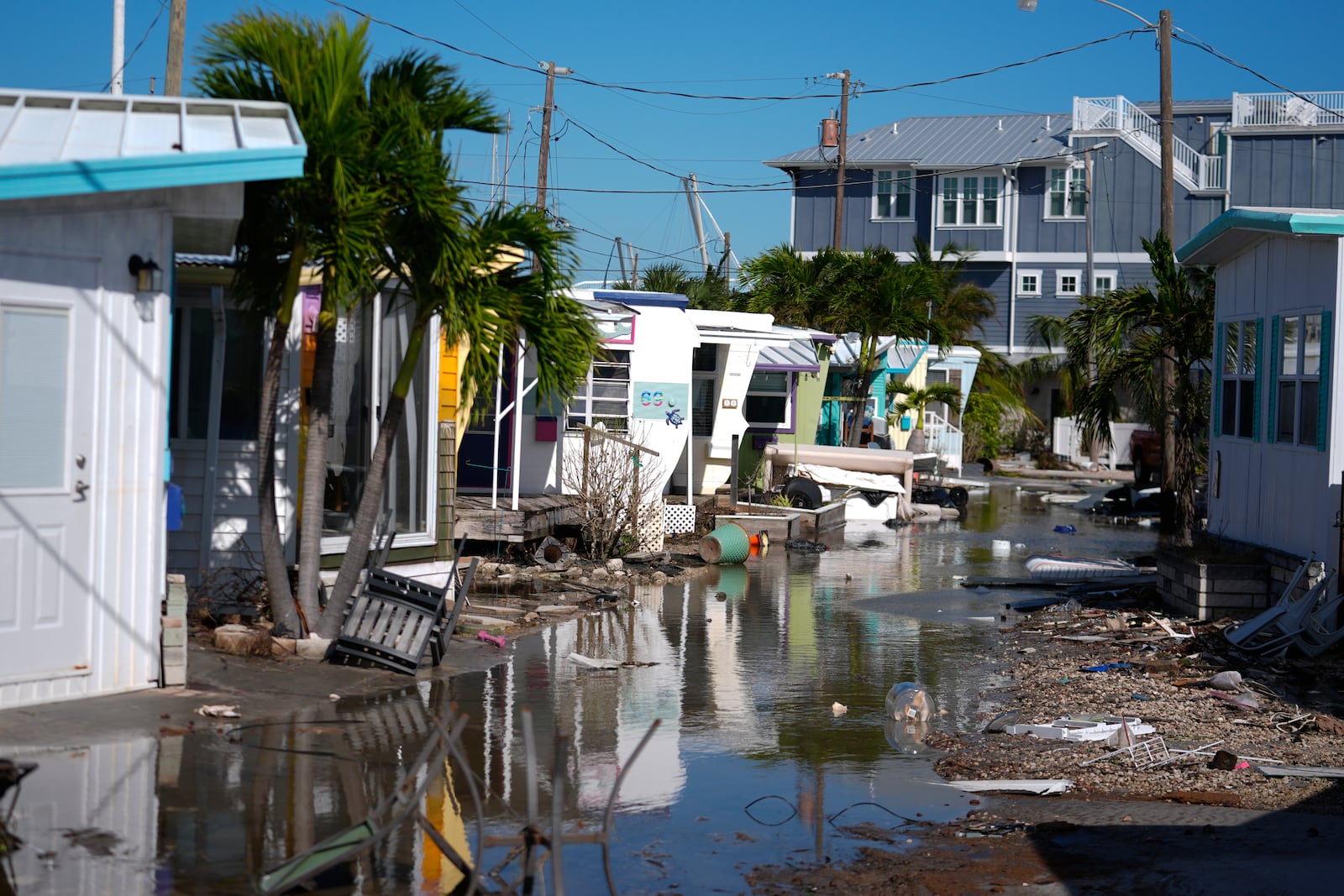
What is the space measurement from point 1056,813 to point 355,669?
503 centimetres

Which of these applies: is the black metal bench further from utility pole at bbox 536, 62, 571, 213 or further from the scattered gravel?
utility pole at bbox 536, 62, 571, 213

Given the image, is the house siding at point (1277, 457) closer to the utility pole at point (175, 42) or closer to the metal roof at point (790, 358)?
the metal roof at point (790, 358)

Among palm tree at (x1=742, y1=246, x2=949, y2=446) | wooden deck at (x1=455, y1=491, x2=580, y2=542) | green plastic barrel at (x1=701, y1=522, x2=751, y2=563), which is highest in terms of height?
palm tree at (x1=742, y1=246, x2=949, y2=446)

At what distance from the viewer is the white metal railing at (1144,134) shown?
45.3m

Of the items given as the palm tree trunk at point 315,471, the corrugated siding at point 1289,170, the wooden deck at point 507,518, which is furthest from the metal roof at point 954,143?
the palm tree trunk at point 315,471

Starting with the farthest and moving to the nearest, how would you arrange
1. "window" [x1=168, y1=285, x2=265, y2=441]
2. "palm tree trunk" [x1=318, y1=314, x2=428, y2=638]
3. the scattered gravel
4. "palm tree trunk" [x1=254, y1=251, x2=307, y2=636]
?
1. "window" [x1=168, y1=285, x2=265, y2=441]
2. "palm tree trunk" [x1=318, y1=314, x2=428, y2=638]
3. "palm tree trunk" [x1=254, y1=251, x2=307, y2=636]
4. the scattered gravel

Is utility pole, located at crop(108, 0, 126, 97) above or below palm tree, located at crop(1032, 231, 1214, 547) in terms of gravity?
above

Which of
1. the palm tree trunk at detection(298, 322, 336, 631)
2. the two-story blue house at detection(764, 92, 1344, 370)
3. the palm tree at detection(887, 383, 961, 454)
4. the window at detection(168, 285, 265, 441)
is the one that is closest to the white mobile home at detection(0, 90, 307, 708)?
the palm tree trunk at detection(298, 322, 336, 631)

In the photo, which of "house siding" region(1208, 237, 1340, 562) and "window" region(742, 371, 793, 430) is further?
"window" region(742, 371, 793, 430)

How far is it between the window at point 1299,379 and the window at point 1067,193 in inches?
1386

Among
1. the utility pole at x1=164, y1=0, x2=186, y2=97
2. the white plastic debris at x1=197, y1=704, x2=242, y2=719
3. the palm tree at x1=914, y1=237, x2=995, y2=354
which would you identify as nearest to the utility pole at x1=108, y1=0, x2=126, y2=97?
the utility pole at x1=164, y1=0, x2=186, y2=97

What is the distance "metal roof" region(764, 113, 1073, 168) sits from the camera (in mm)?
48125

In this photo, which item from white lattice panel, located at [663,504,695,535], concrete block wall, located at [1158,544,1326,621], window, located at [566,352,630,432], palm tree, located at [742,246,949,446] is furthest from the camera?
palm tree, located at [742,246,949,446]

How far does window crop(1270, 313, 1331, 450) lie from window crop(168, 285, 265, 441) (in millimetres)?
9066
